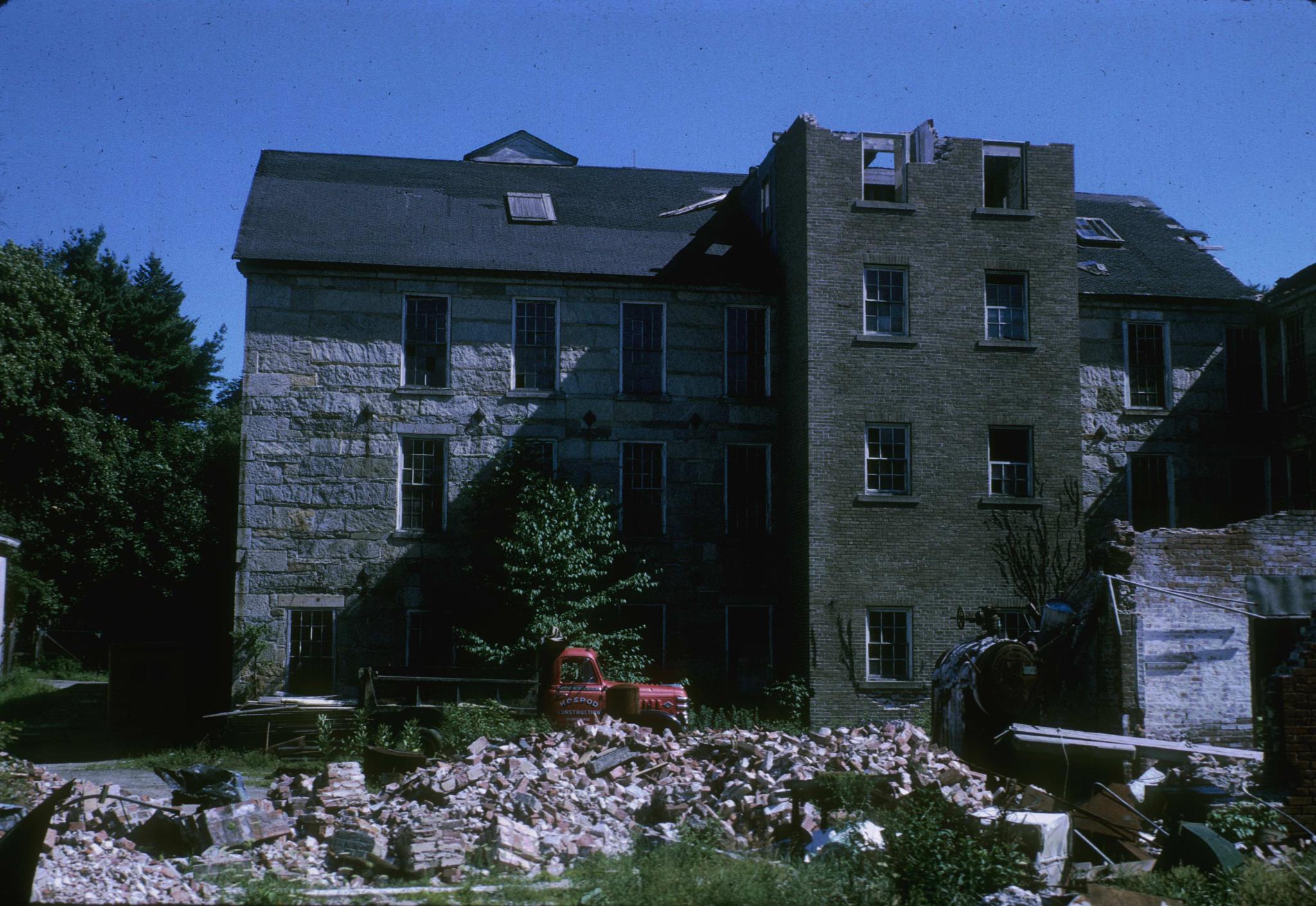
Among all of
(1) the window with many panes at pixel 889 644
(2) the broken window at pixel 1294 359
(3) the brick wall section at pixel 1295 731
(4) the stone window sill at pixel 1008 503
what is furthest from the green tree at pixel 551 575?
(2) the broken window at pixel 1294 359

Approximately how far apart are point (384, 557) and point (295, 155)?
1100 centimetres

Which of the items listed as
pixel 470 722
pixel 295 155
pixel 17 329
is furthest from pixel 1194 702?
pixel 17 329

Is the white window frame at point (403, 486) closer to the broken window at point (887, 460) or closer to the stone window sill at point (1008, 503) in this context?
the broken window at point (887, 460)

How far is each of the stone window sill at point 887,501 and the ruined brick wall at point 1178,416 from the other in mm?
4610

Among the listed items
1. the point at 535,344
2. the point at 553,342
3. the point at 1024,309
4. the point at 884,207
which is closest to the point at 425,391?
the point at 535,344

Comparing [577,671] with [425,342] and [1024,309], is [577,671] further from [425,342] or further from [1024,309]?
[1024,309]

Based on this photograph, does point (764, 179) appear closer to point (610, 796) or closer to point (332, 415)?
point (332, 415)

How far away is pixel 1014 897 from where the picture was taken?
10227 millimetres

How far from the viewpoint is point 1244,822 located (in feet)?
40.1

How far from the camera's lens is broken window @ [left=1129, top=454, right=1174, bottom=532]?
84.4 ft

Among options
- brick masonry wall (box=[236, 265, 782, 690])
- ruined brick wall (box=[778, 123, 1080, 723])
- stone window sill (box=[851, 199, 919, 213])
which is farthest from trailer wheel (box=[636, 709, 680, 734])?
stone window sill (box=[851, 199, 919, 213])

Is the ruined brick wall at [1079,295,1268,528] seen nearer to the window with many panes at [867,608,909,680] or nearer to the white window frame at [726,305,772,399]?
the window with many panes at [867,608,909,680]

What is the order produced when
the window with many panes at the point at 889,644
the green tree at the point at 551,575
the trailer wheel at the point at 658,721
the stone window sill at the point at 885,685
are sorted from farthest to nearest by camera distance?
the window with many panes at the point at 889,644 < the stone window sill at the point at 885,685 < the green tree at the point at 551,575 < the trailer wheel at the point at 658,721

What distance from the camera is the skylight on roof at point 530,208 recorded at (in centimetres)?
2698
